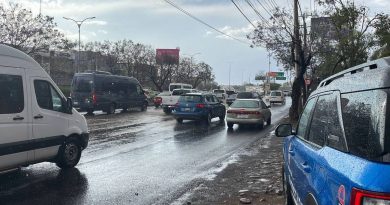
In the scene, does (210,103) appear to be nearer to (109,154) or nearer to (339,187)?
(109,154)

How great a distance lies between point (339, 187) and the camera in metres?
2.54

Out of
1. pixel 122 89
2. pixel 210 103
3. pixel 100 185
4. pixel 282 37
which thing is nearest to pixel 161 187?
pixel 100 185

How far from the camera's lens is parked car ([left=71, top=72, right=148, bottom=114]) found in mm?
26219

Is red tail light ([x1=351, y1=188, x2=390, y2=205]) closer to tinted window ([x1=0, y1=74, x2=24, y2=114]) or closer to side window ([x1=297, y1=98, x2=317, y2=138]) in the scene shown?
side window ([x1=297, y1=98, x2=317, y2=138])

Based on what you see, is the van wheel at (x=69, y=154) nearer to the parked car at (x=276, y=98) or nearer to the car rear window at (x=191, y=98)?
the car rear window at (x=191, y=98)

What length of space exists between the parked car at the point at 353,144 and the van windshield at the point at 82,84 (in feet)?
77.7

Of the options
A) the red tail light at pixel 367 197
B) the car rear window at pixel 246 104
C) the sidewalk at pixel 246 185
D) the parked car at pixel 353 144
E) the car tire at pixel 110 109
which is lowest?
the sidewalk at pixel 246 185

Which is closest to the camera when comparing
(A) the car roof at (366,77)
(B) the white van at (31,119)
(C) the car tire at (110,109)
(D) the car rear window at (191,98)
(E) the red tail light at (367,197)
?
(E) the red tail light at (367,197)

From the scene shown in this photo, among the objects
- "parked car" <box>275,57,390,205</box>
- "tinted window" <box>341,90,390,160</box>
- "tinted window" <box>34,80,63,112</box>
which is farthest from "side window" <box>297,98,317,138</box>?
"tinted window" <box>34,80,63,112</box>

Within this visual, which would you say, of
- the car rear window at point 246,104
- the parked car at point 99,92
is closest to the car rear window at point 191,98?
the car rear window at point 246,104

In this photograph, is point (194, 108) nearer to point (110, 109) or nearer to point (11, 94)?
point (110, 109)

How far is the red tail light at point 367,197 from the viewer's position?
2.26 meters

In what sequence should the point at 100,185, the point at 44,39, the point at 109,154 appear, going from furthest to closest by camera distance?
1. the point at 44,39
2. the point at 109,154
3. the point at 100,185

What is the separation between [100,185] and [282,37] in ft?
64.3
